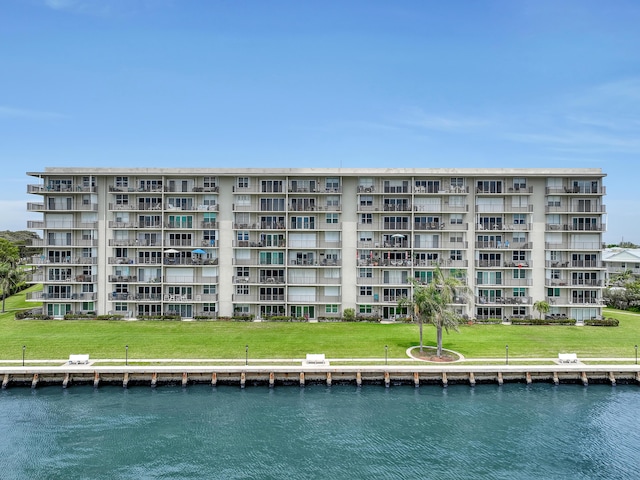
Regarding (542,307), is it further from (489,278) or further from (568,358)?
(568,358)

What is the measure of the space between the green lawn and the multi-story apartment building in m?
5.36

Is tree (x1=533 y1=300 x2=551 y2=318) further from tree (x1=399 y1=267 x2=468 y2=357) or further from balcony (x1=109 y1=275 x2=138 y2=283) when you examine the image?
balcony (x1=109 y1=275 x2=138 y2=283)

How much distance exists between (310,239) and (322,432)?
35.7 m

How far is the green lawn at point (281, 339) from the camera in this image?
46188mm

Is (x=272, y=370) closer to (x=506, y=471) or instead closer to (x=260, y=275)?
(x=506, y=471)

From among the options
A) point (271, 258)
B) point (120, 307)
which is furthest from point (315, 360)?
point (120, 307)

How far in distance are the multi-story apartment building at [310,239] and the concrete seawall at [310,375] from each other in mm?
21341

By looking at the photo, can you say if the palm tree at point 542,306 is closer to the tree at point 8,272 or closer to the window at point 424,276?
the window at point 424,276

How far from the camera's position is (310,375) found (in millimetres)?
41469

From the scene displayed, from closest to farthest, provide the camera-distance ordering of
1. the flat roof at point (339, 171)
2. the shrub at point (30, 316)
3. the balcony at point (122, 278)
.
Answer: the flat roof at point (339, 171) < the shrub at point (30, 316) < the balcony at point (122, 278)

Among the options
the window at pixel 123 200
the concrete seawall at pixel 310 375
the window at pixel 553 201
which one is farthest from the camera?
the window at pixel 123 200

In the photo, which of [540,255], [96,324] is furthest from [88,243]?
[540,255]

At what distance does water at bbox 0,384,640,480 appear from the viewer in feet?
91.4

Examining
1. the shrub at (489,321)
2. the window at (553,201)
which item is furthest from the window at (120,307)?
the window at (553,201)
